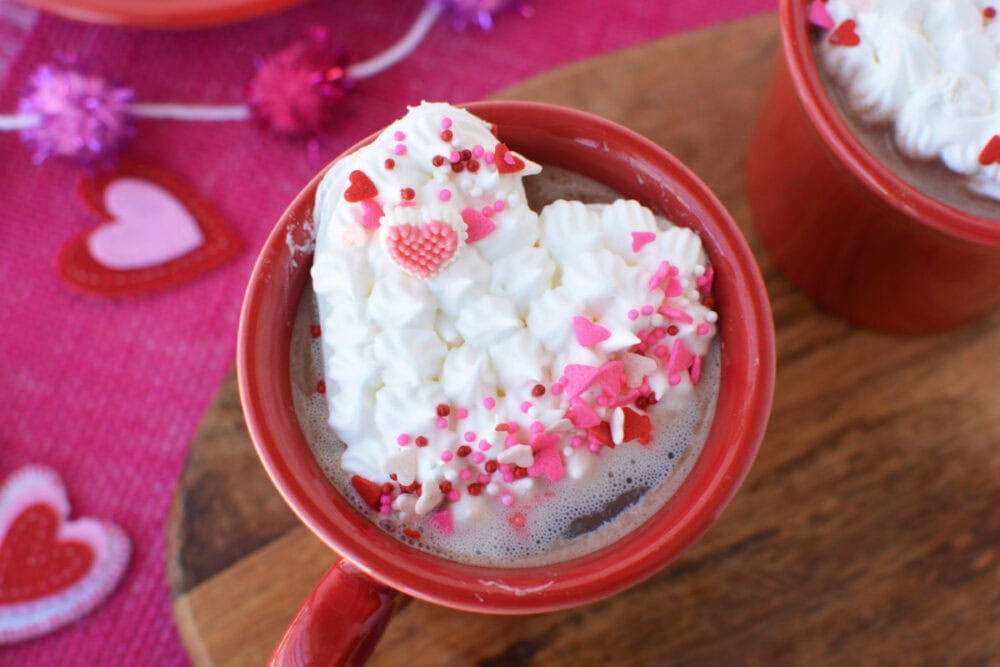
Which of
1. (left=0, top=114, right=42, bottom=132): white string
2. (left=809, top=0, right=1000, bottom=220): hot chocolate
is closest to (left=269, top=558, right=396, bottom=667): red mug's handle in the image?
(left=809, top=0, right=1000, bottom=220): hot chocolate

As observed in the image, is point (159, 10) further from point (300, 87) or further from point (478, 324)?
point (478, 324)

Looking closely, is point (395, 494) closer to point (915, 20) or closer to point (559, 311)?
point (559, 311)

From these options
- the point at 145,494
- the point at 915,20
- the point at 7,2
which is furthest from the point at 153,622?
the point at 915,20

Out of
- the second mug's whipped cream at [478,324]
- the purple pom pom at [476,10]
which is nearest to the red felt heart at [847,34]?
the second mug's whipped cream at [478,324]

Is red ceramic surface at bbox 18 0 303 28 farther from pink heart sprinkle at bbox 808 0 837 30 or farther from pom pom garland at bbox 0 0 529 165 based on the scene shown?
pink heart sprinkle at bbox 808 0 837 30

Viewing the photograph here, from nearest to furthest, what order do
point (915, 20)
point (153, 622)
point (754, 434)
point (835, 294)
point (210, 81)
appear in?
1. point (754, 434)
2. point (915, 20)
3. point (835, 294)
4. point (153, 622)
5. point (210, 81)

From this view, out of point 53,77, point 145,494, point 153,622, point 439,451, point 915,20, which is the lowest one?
point 153,622

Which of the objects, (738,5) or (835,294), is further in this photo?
(738,5)

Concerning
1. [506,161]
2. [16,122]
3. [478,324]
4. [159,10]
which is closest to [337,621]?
[478,324]
